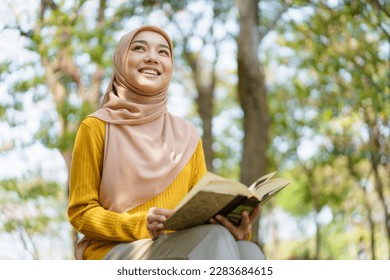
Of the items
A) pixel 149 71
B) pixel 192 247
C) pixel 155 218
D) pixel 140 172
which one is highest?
pixel 149 71

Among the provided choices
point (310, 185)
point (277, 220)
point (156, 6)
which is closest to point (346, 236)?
point (277, 220)

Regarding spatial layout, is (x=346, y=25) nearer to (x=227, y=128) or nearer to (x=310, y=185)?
(x=310, y=185)

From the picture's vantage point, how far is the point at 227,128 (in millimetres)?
21156

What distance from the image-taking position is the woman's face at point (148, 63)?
2.99 m

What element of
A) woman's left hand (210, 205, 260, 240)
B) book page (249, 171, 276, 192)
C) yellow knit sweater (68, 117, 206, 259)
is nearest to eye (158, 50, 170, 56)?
yellow knit sweater (68, 117, 206, 259)

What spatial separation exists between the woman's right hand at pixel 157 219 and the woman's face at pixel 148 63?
0.69m

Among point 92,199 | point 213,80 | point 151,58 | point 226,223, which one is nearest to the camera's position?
point 226,223

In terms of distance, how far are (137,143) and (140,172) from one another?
0.13m

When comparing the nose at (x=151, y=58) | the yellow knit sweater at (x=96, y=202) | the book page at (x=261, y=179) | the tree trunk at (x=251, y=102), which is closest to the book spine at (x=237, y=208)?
the book page at (x=261, y=179)

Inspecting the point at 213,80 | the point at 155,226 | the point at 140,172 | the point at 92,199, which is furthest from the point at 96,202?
the point at 213,80

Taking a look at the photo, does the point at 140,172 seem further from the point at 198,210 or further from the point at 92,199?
the point at 198,210

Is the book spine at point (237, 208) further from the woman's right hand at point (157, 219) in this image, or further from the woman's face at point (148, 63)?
the woman's face at point (148, 63)

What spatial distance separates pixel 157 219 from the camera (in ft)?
8.20

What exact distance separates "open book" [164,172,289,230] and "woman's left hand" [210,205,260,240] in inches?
0.8
